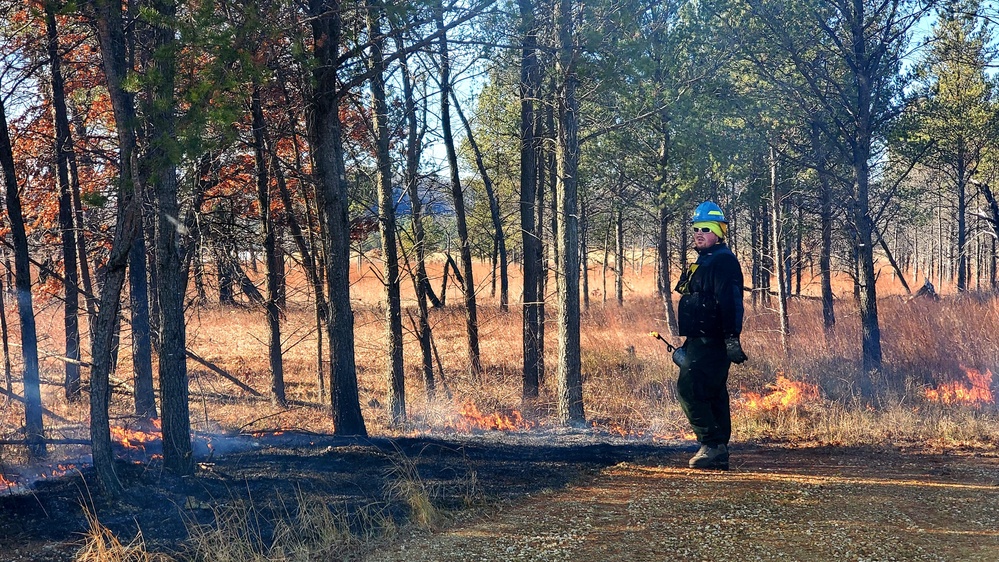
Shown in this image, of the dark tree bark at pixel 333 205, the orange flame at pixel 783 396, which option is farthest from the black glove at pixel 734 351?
the orange flame at pixel 783 396

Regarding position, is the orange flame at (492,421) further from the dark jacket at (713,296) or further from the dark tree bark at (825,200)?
the dark tree bark at (825,200)

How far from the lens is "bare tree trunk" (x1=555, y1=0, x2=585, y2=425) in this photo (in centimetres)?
990

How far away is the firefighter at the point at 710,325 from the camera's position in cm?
668

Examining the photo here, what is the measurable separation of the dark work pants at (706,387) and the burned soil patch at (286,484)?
1.12 meters

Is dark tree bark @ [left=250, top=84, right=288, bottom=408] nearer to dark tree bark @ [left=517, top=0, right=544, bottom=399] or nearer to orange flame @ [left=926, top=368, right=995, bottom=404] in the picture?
dark tree bark @ [left=517, top=0, right=544, bottom=399]

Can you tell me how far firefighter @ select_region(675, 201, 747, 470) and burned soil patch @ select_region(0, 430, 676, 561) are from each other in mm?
1183

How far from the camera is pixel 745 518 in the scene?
18.5 feet

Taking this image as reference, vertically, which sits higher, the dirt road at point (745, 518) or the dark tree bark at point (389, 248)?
the dark tree bark at point (389, 248)

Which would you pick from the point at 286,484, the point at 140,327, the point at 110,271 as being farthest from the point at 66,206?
the point at 286,484

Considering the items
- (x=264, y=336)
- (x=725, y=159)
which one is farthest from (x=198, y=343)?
(x=725, y=159)

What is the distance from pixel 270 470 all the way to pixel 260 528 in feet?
4.74

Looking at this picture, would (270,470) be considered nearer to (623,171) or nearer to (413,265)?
(413,265)

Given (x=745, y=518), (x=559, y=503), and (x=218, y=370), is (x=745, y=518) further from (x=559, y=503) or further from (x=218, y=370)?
(x=218, y=370)

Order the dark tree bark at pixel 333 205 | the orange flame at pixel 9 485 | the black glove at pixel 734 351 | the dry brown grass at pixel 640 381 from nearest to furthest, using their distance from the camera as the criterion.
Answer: the orange flame at pixel 9 485, the black glove at pixel 734 351, the dark tree bark at pixel 333 205, the dry brown grass at pixel 640 381
